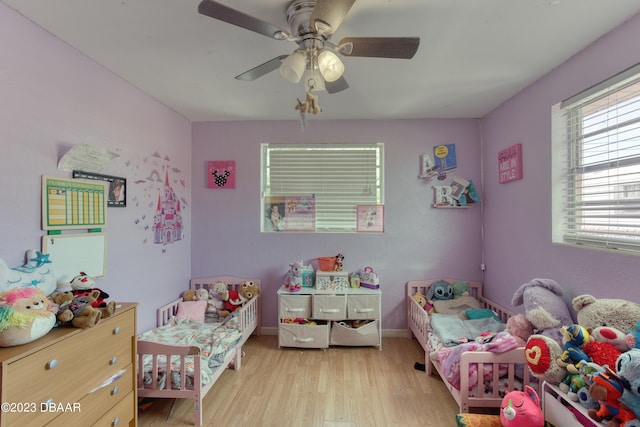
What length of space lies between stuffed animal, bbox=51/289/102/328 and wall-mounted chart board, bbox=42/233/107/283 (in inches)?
11.4

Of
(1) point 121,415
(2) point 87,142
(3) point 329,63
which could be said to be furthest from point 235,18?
(1) point 121,415

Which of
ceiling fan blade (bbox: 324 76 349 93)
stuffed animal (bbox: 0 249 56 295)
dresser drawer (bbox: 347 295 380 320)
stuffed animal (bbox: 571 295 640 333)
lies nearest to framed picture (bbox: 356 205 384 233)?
dresser drawer (bbox: 347 295 380 320)

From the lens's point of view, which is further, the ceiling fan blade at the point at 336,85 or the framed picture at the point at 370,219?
the framed picture at the point at 370,219

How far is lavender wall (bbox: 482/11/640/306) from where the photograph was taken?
1.58 m

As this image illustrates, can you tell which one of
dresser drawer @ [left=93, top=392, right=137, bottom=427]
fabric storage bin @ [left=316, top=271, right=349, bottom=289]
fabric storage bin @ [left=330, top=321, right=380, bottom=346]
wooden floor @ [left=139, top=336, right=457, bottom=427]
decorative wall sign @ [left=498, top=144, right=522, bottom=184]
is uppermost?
decorative wall sign @ [left=498, top=144, right=522, bottom=184]

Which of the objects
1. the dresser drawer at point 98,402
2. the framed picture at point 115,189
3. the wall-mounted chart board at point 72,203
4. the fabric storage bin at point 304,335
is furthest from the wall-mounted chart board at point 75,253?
the fabric storage bin at point 304,335

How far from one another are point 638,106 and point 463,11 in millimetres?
1063

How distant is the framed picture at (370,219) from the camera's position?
3.14 metres

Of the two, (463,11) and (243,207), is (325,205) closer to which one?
(243,207)

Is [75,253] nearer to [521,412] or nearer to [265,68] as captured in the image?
[265,68]

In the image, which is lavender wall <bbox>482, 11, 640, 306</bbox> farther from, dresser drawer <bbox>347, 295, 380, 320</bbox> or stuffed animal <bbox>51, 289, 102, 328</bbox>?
stuffed animal <bbox>51, 289, 102, 328</bbox>

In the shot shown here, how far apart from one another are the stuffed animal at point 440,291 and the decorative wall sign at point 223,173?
2.41 metres

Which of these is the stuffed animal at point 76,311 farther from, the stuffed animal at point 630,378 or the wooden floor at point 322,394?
the stuffed animal at point 630,378

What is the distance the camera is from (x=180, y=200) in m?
3.00
